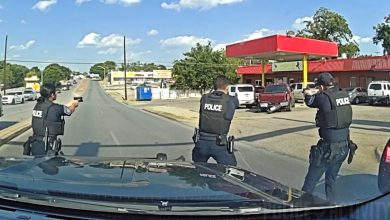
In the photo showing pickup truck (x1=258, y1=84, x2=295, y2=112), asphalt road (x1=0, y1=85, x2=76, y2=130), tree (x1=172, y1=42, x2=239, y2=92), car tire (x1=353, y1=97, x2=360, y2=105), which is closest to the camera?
asphalt road (x1=0, y1=85, x2=76, y2=130)

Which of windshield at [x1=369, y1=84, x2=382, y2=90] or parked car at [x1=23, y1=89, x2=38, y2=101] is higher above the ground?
windshield at [x1=369, y1=84, x2=382, y2=90]

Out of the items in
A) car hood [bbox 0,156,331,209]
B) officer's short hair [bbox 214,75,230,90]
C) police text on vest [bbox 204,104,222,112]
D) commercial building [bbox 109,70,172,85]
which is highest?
commercial building [bbox 109,70,172,85]

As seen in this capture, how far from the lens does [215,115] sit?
6.16 meters

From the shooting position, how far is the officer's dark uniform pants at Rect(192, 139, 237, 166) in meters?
6.12

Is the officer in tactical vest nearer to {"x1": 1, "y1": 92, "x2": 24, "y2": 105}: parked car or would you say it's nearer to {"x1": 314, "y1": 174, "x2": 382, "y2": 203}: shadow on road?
{"x1": 314, "y1": 174, "x2": 382, "y2": 203}: shadow on road

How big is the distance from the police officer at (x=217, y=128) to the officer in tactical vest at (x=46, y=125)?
188 cm

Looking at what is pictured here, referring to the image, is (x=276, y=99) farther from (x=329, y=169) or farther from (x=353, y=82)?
(x=329, y=169)

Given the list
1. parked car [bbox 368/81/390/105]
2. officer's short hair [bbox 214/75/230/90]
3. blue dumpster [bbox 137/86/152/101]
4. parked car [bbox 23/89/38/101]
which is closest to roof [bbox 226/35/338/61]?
parked car [bbox 368/81/390/105]

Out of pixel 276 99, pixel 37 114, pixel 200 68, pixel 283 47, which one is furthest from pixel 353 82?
pixel 37 114

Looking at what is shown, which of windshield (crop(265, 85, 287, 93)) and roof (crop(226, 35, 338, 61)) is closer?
windshield (crop(265, 85, 287, 93))

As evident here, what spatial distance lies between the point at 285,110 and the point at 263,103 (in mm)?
1552

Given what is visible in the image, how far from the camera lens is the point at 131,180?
2.85 meters

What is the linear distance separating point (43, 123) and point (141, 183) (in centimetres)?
415

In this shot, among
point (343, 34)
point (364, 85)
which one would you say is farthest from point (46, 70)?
point (364, 85)
